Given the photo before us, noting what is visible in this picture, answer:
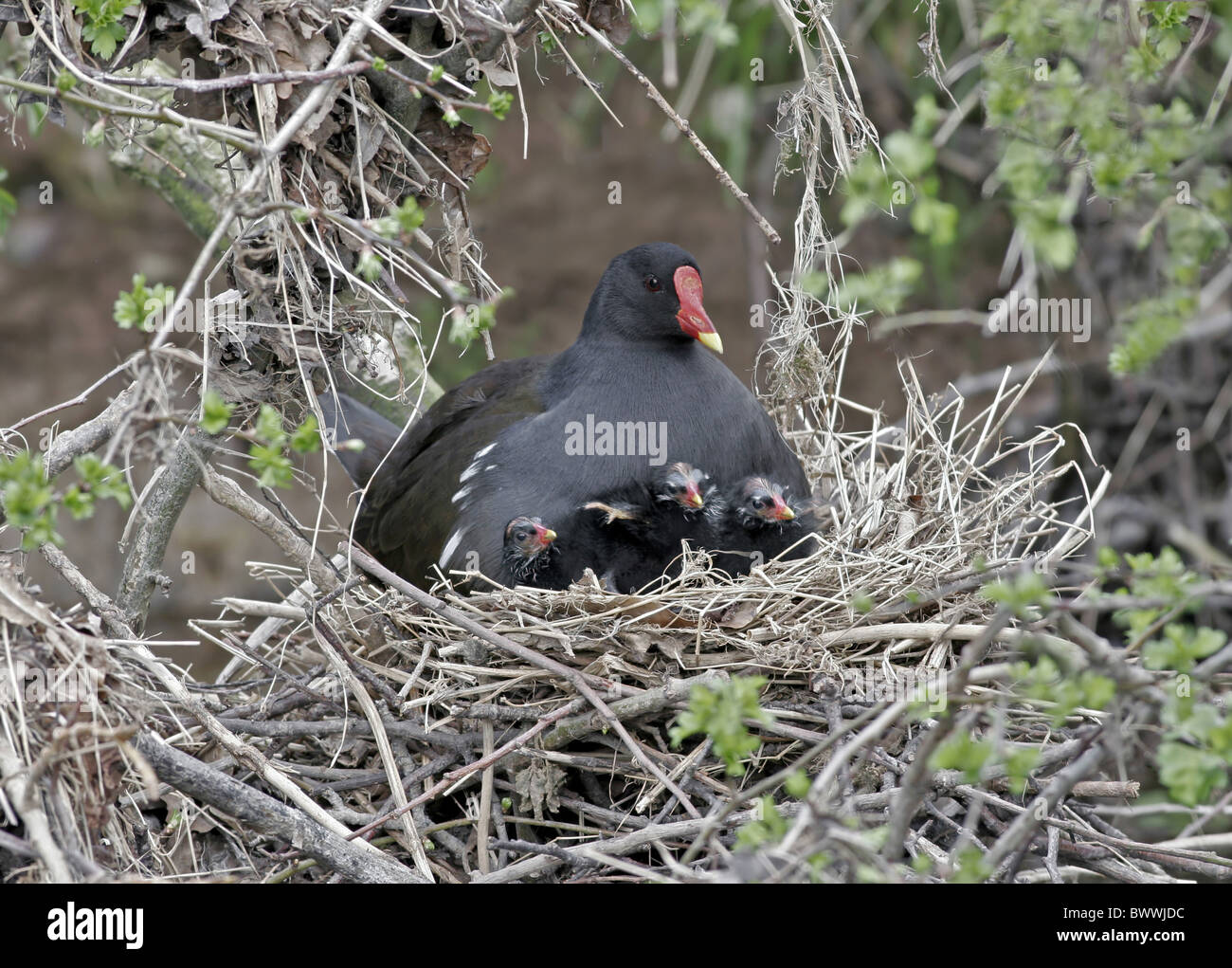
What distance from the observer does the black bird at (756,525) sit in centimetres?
306

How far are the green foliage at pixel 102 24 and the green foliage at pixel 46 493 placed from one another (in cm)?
94

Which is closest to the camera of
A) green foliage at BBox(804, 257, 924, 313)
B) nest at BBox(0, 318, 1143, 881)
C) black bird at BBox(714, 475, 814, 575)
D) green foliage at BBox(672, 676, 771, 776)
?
green foliage at BBox(804, 257, 924, 313)

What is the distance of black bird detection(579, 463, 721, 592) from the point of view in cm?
308

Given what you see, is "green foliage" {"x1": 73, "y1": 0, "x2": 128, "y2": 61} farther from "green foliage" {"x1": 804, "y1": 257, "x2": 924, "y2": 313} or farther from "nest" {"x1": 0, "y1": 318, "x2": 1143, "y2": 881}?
"green foliage" {"x1": 804, "y1": 257, "x2": 924, "y2": 313}

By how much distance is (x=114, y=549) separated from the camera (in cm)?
693

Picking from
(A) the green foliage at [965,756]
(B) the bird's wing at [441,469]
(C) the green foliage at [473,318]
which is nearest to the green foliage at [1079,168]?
(A) the green foliage at [965,756]

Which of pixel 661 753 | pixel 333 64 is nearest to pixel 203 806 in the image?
pixel 661 753

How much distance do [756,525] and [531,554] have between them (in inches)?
22.0

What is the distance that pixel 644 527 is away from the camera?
3.09 metres

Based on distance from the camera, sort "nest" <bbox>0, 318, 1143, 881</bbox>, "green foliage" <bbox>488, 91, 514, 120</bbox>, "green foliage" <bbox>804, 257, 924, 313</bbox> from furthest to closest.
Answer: "nest" <bbox>0, 318, 1143, 881</bbox>
"green foliage" <bbox>488, 91, 514, 120</bbox>
"green foliage" <bbox>804, 257, 924, 313</bbox>

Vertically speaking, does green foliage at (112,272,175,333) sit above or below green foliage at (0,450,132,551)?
above

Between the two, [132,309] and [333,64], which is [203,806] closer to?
[132,309]

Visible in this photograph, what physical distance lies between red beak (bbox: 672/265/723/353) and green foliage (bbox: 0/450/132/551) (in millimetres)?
1877

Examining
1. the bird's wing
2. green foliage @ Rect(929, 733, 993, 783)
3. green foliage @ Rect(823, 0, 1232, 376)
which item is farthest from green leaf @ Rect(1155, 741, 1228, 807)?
the bird's wing
